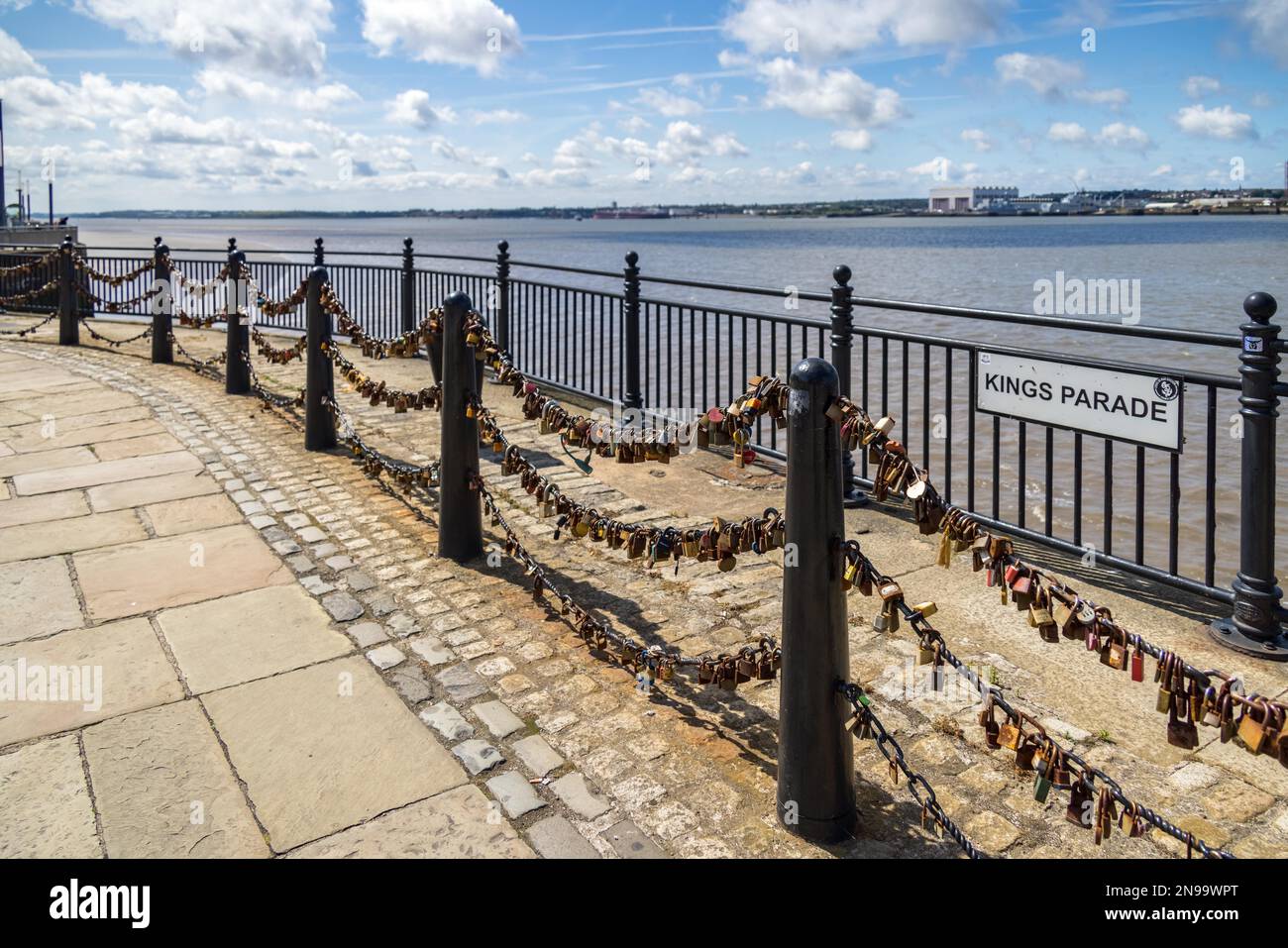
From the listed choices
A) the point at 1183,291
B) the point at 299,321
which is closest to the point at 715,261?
the point at 1183,291

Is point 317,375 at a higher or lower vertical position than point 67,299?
lower

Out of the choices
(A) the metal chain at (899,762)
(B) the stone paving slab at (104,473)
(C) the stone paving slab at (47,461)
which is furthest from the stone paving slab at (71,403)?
(A) the metal chain at (899,762)

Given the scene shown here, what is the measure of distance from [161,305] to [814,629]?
12.8 m

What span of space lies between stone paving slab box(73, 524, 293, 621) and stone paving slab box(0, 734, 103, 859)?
4.87 feet

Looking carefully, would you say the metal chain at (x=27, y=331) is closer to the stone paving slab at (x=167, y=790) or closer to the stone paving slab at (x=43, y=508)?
the stone paving slab at (x=43, y=508)

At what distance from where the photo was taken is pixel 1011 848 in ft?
10.8

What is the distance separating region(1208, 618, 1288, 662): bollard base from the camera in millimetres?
4680

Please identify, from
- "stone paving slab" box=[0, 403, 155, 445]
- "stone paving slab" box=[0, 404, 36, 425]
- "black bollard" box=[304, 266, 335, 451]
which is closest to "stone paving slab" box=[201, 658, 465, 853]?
"black bollard" box=[304, 266, 335, 451]

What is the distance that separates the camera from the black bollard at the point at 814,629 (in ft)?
10.5

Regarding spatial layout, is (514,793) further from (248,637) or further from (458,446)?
(458,446)

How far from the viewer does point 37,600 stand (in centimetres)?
557

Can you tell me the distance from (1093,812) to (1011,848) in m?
0.31

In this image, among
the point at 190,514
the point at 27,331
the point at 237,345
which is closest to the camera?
the point at 190,514

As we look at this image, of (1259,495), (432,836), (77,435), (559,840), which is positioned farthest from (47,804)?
(77,435)
